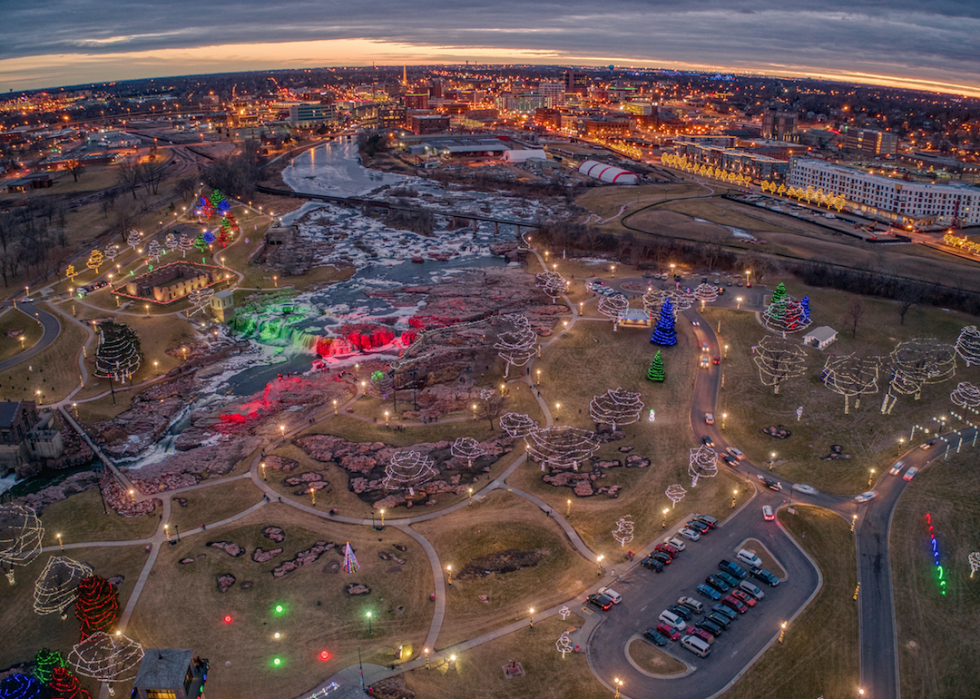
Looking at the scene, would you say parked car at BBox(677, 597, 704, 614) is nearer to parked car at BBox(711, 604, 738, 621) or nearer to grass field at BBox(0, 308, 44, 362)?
parked car at BBox(711, 604, 738, 621)

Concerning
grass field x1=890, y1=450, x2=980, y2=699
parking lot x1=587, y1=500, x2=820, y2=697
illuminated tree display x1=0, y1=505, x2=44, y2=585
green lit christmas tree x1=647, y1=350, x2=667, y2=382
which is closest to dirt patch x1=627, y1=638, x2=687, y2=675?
parking lot x1=587, y1=500, x2=820, y2=697

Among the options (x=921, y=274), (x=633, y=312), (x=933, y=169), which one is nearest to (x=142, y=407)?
(x=633, y=312)

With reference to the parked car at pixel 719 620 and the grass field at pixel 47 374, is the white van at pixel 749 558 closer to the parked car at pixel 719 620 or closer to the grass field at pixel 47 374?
the parked car at pixel 719 620

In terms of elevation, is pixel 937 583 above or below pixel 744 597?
below

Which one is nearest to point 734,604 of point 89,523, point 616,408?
point 616,408

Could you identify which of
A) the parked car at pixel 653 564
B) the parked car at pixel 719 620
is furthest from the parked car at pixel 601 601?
the parked car at pixel 719 620

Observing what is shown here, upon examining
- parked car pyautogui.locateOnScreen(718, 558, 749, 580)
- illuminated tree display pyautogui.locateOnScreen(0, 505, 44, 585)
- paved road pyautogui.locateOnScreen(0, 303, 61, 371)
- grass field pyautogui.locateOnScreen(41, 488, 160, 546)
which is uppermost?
paved road pyautogui.locateOnScreen(0, 303, 61, 371)

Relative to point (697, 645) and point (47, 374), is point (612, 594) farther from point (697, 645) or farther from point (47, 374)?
point (47, 374)
